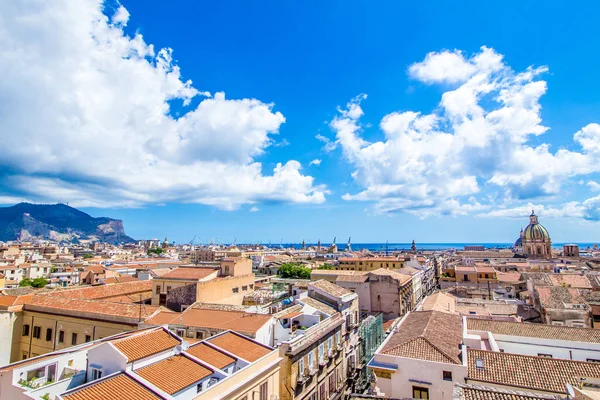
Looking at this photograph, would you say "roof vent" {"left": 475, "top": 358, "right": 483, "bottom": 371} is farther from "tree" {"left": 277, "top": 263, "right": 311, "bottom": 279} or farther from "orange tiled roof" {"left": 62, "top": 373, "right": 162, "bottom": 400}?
"tree" {"left": 277, "top": 263, "right": 311, "bottom": 279}

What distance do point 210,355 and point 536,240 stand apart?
431ft

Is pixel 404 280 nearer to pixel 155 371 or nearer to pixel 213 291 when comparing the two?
pixel 213 291

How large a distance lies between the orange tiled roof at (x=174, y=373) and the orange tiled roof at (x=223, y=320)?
557 cm

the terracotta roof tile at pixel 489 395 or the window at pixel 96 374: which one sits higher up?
the terracotta roof tile at pixel 489 395

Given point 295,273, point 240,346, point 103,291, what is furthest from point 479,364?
point 295,273

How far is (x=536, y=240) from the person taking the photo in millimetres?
118625

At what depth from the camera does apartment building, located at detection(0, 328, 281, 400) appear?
1332 cm

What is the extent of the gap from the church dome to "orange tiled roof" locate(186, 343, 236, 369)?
13083 cm

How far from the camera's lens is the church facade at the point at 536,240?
117050 mm

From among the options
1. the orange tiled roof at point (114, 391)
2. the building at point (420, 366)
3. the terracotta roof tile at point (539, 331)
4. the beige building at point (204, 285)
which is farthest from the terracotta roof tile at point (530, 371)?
the beige building at point (204, 285)

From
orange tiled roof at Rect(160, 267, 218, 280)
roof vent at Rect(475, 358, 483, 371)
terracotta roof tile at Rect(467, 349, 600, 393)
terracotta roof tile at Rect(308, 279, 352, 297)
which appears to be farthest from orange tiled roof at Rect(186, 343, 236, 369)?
orange tiled roof at Rect(160, 267, 218, 280)

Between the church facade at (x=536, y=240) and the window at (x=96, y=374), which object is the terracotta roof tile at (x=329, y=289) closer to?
the window at (x=96, y=374)

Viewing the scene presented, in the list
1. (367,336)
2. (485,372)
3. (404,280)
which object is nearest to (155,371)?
(485,372)

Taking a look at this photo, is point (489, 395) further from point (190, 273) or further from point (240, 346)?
point (190, 273)
